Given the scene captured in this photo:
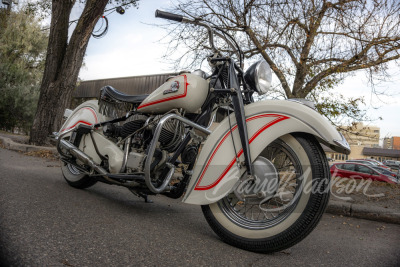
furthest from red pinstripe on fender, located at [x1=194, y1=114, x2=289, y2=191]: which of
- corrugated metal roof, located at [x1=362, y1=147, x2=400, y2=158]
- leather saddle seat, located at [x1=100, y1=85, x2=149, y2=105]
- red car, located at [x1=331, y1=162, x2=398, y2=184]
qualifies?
corrugated metal roof, located at [x1=362, y1=147, x2=400, y2=158]

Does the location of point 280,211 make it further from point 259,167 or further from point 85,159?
point 85,159

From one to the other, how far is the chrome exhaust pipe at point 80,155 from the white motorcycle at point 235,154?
0.11ft

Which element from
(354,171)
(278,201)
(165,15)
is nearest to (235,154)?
(278,201)

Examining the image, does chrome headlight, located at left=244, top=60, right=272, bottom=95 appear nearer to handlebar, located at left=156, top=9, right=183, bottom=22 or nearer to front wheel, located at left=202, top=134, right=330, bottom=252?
front wheel, located at left=202, top=134, right=330, bottom=252

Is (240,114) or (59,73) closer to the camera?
(240,114)

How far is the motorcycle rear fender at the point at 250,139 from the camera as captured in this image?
215 cm

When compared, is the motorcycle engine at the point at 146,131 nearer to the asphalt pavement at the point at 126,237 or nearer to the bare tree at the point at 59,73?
the asphalt pavement at the point at 126,237

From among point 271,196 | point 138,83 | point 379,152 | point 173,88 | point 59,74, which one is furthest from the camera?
point 379,152

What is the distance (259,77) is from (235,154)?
0.63 meters

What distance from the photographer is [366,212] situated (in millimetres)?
4453

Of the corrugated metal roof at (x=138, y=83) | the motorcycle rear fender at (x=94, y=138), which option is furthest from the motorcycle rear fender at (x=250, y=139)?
the corrugated metal roof at (x=138, y=83)

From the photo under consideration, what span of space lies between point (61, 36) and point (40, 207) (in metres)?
7.07

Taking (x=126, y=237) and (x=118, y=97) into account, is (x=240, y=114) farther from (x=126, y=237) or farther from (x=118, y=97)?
(x=118, y=97)

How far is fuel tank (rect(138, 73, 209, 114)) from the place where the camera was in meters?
2.55
